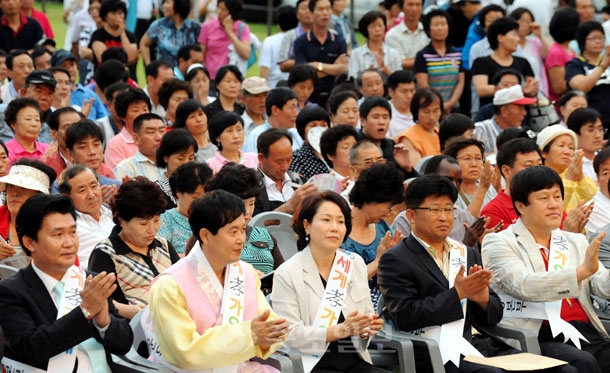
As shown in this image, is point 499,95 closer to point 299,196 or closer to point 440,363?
point 299,196

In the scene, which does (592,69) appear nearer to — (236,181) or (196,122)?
(196,122)

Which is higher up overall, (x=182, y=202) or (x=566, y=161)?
(x=182, y=202)

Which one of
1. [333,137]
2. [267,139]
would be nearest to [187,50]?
[333,137]

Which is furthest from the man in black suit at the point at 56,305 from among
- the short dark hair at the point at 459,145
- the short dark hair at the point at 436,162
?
the short dark hair at the point at 459,145

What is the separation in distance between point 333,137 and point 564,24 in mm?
4936

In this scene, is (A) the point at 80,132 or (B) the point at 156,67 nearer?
(A) the point at 80,132

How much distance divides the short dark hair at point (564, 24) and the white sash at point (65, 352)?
8.59 meters

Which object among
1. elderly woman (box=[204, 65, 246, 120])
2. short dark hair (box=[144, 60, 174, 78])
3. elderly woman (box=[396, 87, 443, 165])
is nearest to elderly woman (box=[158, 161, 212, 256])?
elderly woman (box=[396, 87, 443, 165])

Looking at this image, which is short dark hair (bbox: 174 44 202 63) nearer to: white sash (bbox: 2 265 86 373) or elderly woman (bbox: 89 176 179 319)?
elderly woman (bbox: 89 176 179 319)

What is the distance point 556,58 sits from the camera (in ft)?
41.8

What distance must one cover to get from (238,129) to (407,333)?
134 inches

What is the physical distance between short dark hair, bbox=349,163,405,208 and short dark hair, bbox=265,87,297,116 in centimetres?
333

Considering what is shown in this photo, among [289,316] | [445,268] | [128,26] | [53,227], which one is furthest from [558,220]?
[128,26]

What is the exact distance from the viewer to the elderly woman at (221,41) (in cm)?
1346
